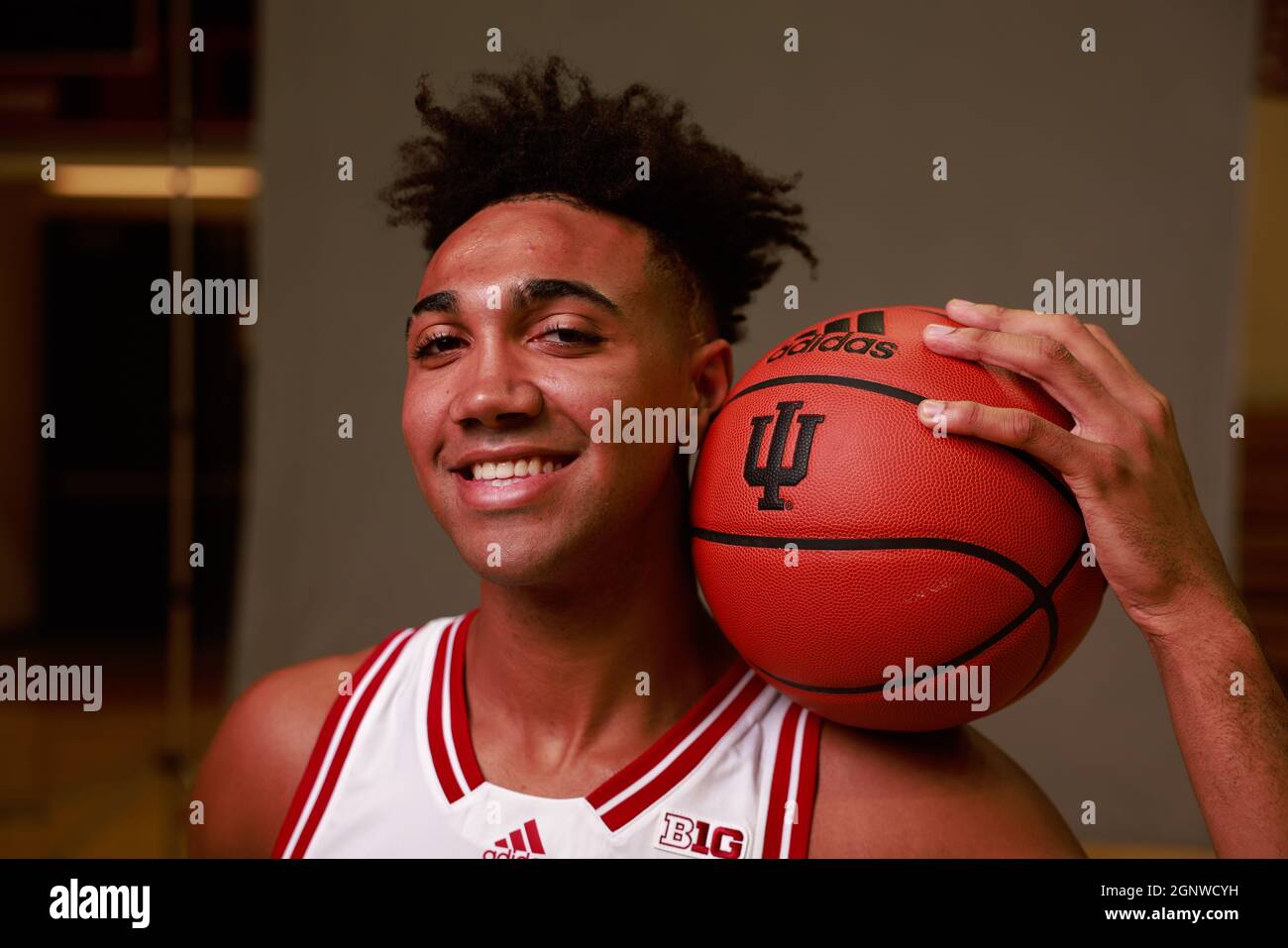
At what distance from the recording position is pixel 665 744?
4.65ft

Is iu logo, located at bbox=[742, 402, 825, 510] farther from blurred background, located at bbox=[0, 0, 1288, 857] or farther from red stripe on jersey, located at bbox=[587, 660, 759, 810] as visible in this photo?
blurred background, located at bbox=[0, 0, 1288, 857]

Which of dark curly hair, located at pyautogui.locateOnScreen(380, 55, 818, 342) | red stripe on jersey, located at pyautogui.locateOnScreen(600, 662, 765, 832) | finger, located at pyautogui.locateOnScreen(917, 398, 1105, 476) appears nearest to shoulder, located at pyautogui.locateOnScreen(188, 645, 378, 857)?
red stripe on jersey, located at pyautogui.locateOnScreen(600, 662, 765, 832)

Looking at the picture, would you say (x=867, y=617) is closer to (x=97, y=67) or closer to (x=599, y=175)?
(x=599, y=175)

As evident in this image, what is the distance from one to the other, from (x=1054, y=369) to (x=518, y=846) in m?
0.85

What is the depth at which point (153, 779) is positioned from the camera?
4008 mm

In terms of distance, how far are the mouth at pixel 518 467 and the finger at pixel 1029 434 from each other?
454 mm

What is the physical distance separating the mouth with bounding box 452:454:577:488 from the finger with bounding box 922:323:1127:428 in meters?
0.48

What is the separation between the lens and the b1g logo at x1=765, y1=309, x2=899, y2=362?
4.09ft

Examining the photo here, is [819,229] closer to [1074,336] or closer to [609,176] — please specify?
[609,176]
